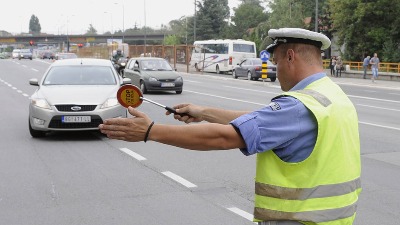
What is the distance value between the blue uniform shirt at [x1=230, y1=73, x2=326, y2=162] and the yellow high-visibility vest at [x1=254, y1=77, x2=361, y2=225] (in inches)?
1.3

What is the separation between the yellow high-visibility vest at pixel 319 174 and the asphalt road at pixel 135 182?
3356mm

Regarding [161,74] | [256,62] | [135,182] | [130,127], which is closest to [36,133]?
[135,182]

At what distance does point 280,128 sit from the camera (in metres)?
2.19

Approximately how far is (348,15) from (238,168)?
134ft

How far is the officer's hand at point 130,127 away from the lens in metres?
2.31

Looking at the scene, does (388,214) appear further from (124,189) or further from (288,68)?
(288,68)

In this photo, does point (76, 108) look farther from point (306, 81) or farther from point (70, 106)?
point (306, 81)

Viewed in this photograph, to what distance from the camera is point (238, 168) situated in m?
8.34

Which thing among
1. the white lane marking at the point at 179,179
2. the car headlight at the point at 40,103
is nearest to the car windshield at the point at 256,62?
the car headlight at the point at 40,103

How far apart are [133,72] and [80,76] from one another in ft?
41.3

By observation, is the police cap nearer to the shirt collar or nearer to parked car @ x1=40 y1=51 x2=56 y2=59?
the shirt collar

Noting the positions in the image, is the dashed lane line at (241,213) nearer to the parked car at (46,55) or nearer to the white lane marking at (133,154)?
the white lane marking at (133,154)

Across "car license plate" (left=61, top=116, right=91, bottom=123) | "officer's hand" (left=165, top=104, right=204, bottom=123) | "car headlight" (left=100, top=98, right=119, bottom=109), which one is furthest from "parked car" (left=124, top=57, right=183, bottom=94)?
"officer's hand" (left=165, top=104, right=204, bottom=123)

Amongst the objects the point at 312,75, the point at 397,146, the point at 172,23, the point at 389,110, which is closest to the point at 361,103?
the point at 389,110
